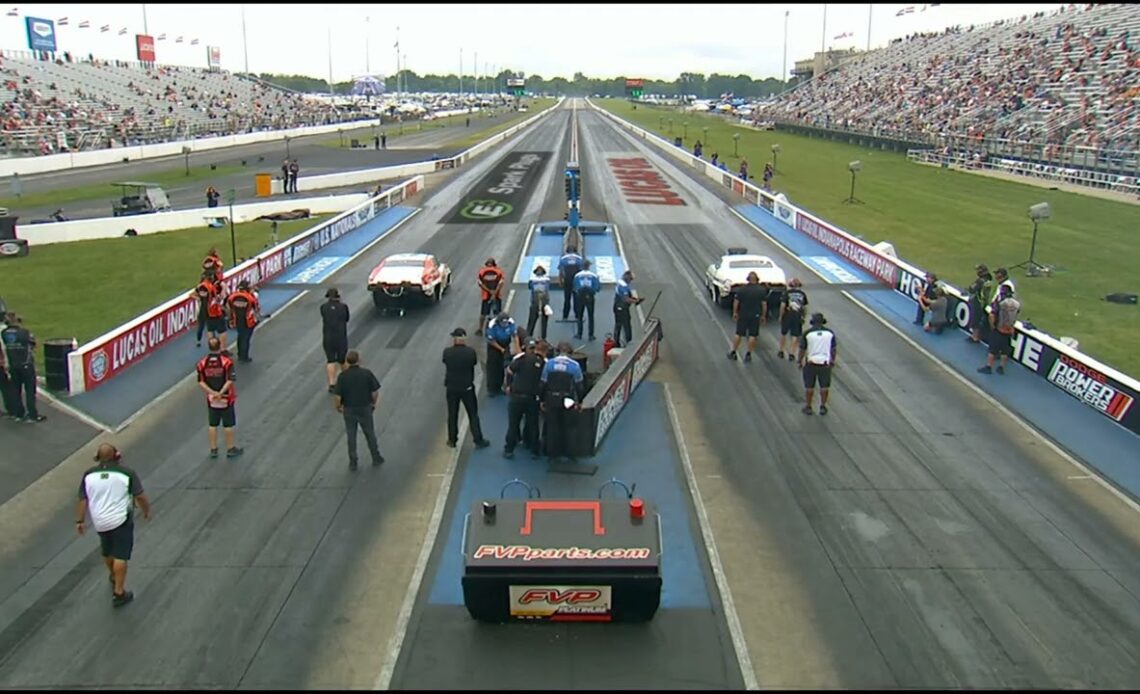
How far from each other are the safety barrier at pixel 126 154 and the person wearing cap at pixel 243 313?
4495cm

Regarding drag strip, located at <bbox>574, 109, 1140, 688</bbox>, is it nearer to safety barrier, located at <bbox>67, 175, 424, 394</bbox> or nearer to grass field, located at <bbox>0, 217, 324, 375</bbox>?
safety barrier, located at <bbox>67, 175, 424, 394</bbox>

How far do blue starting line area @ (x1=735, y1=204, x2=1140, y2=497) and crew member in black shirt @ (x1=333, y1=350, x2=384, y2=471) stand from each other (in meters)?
10.2

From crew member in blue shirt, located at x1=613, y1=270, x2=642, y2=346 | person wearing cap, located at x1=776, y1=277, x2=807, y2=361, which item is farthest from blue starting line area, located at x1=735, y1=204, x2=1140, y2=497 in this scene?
crew member in blue shirt, located at x1=613, y1=270, x2=642, y2=346

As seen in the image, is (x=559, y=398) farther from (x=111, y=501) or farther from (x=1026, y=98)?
(x=1026, y=98)

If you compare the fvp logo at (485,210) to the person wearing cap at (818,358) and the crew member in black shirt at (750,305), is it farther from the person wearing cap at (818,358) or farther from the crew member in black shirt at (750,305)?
the person wearing cap at (818,358)

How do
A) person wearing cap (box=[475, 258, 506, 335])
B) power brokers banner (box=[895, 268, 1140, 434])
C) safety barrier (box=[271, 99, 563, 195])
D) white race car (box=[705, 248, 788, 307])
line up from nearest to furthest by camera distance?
power brokers banner (box=[895, 268, 1140, 434])
person wearing cap (box=[475, 258, 506, 335])
white race car (box=[705, 248, 788, 307])
safety barrier (box=[271, 99, 563, 195])

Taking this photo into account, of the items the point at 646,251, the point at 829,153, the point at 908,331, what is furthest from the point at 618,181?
the point at 908,331

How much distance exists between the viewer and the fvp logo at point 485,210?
123ft

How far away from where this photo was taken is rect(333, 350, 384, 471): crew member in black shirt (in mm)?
11633

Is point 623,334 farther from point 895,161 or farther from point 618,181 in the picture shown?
point 895,161

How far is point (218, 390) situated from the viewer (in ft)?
38.9

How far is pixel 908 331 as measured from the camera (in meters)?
19.6

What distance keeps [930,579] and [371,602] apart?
5.86m

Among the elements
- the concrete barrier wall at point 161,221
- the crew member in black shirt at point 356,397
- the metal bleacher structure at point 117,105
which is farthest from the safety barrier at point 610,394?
the metal bleacher structure at point 117,105
